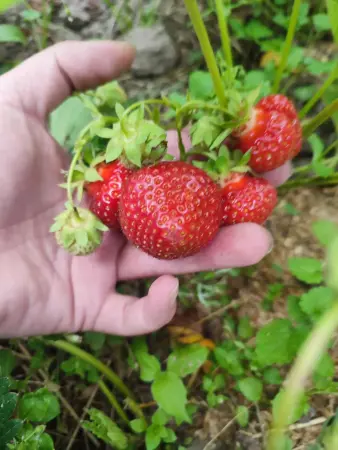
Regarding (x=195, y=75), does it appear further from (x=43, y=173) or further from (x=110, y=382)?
(x=110, y=382)

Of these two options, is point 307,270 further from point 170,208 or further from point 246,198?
point 170,208

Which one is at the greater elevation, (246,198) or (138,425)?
(246,198)

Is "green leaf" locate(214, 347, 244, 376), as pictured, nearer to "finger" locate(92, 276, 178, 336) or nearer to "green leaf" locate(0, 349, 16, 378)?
"finger" locate(92, 276, 178, 336)

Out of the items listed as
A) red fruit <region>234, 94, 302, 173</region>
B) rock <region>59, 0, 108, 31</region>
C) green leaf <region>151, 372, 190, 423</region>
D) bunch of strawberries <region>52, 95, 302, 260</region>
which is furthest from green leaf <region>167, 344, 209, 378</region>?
rock <region>59, 0, 108, 31</region>

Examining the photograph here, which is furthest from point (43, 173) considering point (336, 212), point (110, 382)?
point (336, 212)

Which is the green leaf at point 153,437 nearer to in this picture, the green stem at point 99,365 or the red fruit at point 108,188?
the green stem at point 99,365

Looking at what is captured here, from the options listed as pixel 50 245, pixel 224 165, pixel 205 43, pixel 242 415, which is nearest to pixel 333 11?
pixel 205 43
